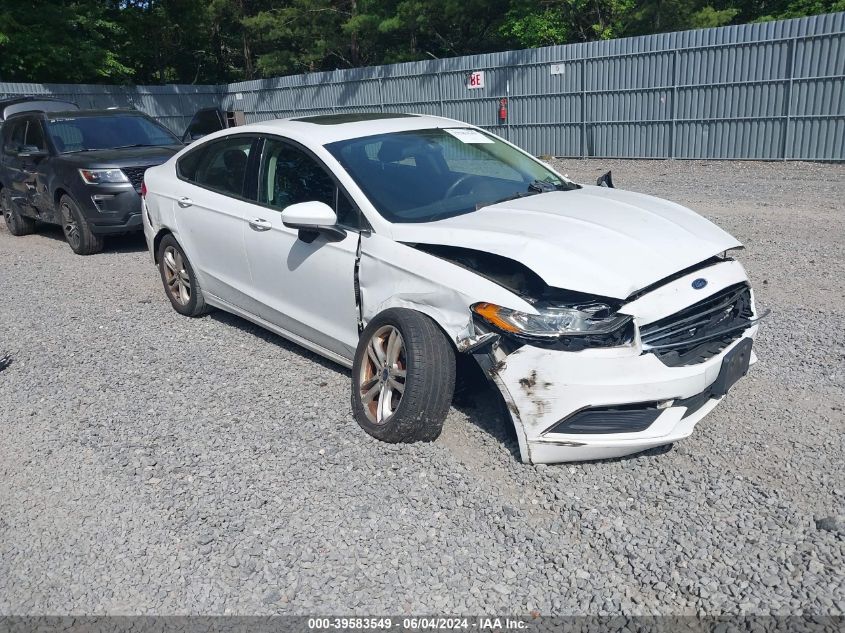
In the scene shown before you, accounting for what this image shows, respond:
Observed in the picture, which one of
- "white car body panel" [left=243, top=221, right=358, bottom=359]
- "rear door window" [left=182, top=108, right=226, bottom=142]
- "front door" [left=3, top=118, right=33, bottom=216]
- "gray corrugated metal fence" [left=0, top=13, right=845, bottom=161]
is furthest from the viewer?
"rear door window" [left=182, top=108, right=226, bottom=142]

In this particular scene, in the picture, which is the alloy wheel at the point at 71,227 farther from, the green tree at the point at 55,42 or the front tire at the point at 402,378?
the green tree at the point at 55,42

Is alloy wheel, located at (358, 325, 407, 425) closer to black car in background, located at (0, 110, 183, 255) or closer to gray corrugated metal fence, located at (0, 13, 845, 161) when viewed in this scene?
black car in background, located at (0, 110, 183, 255)

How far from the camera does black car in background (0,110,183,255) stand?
9234 mm

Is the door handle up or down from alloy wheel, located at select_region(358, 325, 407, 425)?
up

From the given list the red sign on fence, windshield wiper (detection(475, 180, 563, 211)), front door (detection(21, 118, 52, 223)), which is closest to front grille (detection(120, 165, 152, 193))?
front door (detection(21, 118, 52, 223))

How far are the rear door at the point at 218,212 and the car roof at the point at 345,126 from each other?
0.77 ft

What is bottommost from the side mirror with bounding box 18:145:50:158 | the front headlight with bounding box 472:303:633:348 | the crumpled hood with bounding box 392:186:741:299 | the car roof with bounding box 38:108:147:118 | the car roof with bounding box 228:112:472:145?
the front headlight with bounding box 472:303:633:348

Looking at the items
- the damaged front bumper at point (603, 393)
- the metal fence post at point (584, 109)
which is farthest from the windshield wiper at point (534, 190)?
the metal fence post at point (584, 109)

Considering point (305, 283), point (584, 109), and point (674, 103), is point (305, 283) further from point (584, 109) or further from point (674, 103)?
point (584, 109)

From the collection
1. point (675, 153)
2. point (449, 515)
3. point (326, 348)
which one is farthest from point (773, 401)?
point (675, 153)

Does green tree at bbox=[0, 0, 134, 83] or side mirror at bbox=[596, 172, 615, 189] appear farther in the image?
green tree at bbox=[0, 0, 134, 83]

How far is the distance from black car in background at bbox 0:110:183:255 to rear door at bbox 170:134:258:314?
3284mm

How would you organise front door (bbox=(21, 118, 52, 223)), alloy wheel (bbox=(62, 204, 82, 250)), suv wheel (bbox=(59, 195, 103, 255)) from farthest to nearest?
front door (bbox=(21, 118, 52, 223))
alloy wheel (bbox=(62, 204, 82, 250))
suv wheel (bbox=(59, 195, 103, 255))

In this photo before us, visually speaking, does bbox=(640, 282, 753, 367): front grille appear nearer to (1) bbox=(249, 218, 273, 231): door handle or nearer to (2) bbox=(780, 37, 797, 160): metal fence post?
(1) bbox=(249, 218, 273, 231): door handle
